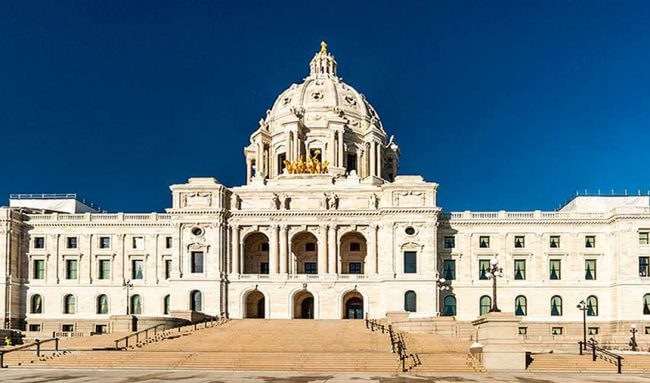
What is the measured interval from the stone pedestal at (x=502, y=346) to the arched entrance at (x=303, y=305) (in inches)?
1659

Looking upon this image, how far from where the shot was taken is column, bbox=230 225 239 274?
3435 inches

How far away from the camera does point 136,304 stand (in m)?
91.8

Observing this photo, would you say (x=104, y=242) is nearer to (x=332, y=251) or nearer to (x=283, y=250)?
(x=283, y=250)

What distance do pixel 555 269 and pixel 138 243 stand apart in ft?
152

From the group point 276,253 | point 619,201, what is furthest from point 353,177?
point 619,201

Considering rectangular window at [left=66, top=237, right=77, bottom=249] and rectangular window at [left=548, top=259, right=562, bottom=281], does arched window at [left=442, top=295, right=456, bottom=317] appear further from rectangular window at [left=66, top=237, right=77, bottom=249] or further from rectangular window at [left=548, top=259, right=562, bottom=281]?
rectangular window at [left=66, top=237, right=77, bottom=249]

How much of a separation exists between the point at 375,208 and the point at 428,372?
143 ft

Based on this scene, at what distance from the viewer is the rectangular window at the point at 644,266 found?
8456cm

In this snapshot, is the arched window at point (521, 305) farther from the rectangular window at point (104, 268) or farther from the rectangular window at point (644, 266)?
the rectangular window at point (104, 268)

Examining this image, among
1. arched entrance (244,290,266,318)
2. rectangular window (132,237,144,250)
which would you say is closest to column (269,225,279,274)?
arched entrance (244,290,266,318)

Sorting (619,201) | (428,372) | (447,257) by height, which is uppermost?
(619,201)

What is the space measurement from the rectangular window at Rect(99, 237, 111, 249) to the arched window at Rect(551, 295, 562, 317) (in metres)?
49.6

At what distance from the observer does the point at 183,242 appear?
86.4 m

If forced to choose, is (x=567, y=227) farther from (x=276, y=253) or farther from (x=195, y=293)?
(x=195, y=293)
